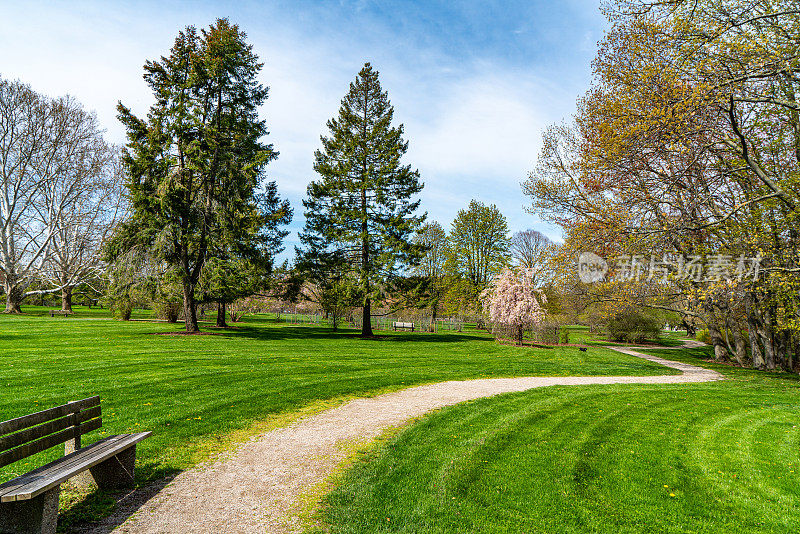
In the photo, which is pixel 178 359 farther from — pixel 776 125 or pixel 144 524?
pixel 776 125

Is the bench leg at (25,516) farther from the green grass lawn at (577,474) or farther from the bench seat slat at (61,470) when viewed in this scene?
the green grass lawn at (577,474)

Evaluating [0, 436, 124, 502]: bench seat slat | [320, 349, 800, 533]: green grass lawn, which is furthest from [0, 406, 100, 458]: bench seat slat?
[320, 349, 800, 533]: green grass lawn

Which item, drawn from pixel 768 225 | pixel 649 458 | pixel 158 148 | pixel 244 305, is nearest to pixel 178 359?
pixel 649 458

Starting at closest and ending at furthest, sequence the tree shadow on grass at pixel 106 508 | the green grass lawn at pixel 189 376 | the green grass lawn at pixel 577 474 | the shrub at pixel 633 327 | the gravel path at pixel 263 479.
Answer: the tree shadow on grass at pixel 106 508, the gravel path at pixel 263 479, the green grass lawn at pixel 577 474, the green grass lawn at pixel 189 376, the shrub at pixel 633 327

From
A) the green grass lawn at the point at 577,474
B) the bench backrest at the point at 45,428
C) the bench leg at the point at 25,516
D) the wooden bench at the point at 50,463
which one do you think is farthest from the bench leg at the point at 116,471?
the green grass lawn at the point at 577,474

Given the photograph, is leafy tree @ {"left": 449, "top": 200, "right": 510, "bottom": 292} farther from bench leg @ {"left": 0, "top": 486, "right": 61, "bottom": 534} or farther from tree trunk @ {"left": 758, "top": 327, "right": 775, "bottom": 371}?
bench leg @ {"left": 0, "top": 486, "right": 61, "bottom": 534}

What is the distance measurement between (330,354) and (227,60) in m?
17.8

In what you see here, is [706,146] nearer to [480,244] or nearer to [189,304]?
[189,304]

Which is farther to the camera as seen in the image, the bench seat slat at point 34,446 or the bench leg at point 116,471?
the bench leg at point 116,471

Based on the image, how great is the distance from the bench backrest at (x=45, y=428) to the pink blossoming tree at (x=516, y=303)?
20.4 metres

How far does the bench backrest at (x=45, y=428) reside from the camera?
124 inches

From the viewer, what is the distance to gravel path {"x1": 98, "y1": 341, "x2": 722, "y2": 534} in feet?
11.3

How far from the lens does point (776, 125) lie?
38.2ft

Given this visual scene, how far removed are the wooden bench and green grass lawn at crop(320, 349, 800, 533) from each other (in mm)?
2159
